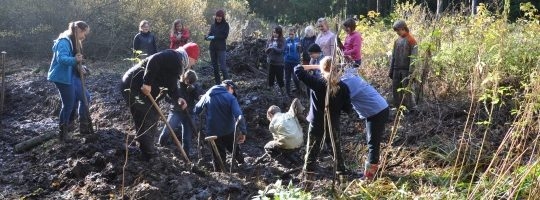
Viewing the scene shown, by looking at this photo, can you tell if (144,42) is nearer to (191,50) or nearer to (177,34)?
(177,34)

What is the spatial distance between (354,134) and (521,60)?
8.17 feet

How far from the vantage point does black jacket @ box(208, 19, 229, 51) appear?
9.58 meters

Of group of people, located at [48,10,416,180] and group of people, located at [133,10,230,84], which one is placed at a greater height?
group of people, located at [133,10,230,84]

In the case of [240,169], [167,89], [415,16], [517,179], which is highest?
[415,16]

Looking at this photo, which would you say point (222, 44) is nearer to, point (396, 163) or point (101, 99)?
point (101, 99)

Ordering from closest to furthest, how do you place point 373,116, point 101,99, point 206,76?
point 373,116
point 101,99
point 206,76

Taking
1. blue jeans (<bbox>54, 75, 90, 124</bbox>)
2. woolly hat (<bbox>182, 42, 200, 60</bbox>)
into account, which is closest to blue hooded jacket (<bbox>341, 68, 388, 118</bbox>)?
woolly hat (<bbox>182, 42, 200, 60</bbox>)

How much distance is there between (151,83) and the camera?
558cm

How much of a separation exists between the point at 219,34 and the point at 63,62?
142 inches

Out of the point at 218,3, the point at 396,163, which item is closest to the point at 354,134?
the point at 396,163

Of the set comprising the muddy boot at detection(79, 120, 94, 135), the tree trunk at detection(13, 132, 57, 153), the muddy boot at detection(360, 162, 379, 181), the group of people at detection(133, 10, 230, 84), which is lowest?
the muddy boot at detection(360, 162, 379, 181)

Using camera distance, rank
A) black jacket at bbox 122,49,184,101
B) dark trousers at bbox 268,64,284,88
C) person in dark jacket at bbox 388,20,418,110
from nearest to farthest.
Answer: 1. black jacket at bbox 122,49,184,101
2. person in dark jacket at bbox 388,20,418,110
3. dark trousers at bbox 268,64,284,88

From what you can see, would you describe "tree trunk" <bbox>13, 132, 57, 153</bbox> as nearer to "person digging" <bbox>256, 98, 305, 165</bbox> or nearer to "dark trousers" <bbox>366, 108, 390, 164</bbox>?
"person digging" <bbox>256, 98, 305, 165</bbox>

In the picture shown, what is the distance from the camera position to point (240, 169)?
640cm
